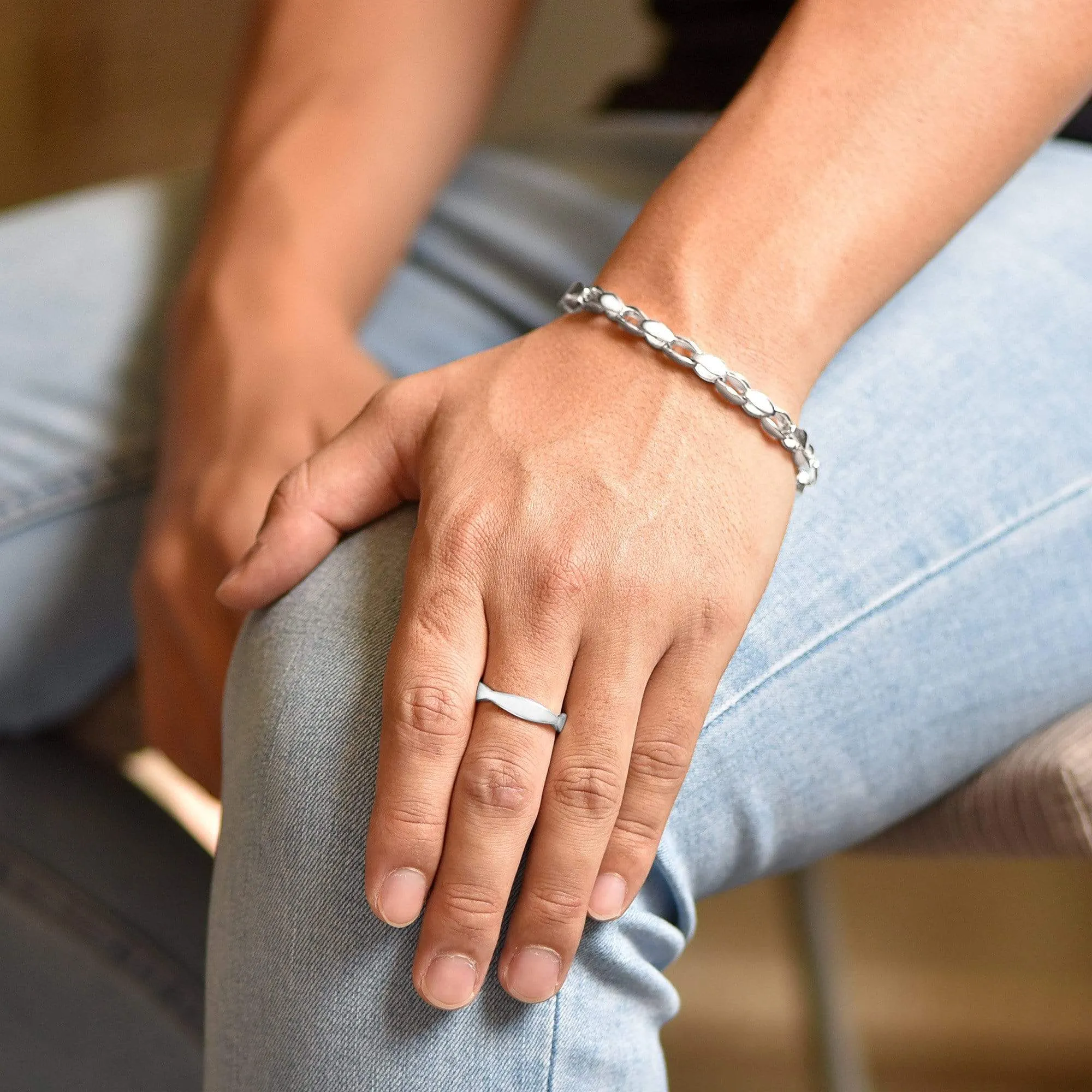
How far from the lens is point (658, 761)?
41 cm

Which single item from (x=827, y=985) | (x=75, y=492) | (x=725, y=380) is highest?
(x=725, y=380)

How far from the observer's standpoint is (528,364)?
47 centimetres

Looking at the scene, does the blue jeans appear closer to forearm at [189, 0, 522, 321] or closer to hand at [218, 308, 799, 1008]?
hand at [218, 308, 799, 1008]

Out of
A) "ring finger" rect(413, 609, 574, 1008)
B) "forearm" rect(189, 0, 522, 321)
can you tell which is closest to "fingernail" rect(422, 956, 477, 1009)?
"ring finger" rect(413, 609, 574, 1008)

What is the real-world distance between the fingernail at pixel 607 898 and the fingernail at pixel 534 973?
0.03 meters

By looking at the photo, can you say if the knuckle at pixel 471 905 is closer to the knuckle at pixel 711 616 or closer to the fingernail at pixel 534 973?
the fingernail at pixel 534 973

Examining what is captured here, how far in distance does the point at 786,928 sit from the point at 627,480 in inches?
42.0

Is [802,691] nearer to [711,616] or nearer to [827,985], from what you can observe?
[711,616]

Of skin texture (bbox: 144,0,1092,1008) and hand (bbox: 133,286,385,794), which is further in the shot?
hand (bbox: 133,286,385,794)

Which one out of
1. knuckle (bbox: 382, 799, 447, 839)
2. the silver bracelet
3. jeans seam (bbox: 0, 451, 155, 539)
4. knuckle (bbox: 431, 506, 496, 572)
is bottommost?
jeans seam (bbox: 0, 451, 155, 539)

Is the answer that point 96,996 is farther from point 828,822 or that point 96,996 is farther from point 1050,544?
point 1050,544

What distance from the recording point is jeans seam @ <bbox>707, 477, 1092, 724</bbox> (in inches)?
17.6

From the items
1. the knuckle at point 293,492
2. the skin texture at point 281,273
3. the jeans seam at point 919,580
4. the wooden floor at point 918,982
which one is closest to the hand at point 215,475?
the skin texture at point 281,273

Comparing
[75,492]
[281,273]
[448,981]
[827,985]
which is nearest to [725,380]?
[448,981]
